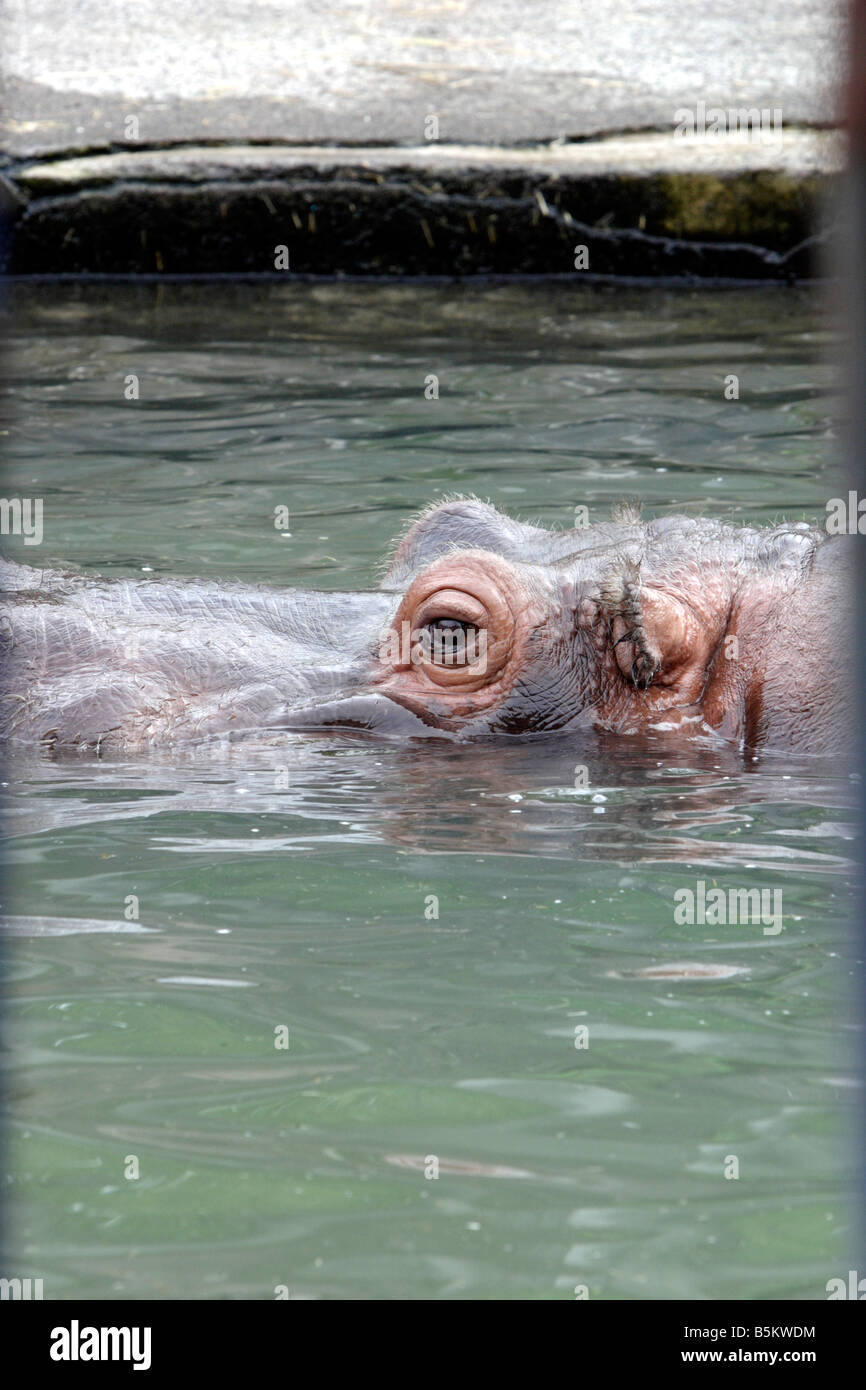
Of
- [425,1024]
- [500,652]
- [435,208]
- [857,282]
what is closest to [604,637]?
[500,652]

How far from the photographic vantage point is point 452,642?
500 centimetres

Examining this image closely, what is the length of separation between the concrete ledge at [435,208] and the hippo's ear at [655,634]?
8406 millimetres

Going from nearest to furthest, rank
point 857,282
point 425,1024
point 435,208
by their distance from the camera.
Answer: point 857,282 → point 425,1024 → point 435,208

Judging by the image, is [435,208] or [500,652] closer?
[500,652]

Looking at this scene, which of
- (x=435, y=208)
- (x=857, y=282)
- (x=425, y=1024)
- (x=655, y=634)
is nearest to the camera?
(x=857, y=282)

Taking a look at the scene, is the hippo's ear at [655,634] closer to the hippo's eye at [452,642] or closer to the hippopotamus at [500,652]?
the hippopotamus at [500,652]

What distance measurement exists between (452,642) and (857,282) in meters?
3.42

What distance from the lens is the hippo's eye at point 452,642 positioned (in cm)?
499

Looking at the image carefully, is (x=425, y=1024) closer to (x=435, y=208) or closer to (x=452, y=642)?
(x=452, y=642)

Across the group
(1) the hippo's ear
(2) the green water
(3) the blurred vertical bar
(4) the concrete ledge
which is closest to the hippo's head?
(1) the hippo's ear

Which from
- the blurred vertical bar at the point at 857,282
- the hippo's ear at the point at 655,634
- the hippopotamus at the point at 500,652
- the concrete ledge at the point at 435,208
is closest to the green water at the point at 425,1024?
the hippopotamus at the point at 500,652

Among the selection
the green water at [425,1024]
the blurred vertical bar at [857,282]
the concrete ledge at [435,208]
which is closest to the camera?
the blurred vertical bar at [857,282]

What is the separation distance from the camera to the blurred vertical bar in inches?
51.2

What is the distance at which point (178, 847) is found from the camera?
14.8ft
